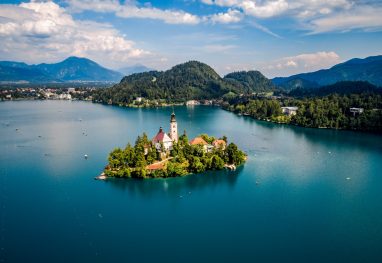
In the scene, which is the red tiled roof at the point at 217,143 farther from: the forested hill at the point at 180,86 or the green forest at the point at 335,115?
the forested hill at the point at 180,86

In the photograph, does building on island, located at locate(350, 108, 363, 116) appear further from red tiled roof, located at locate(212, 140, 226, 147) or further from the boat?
the boat

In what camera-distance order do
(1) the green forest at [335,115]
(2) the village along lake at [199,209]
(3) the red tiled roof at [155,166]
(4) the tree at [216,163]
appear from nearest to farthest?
(2) the village along lake at [199,209] < (3) the red tiled roof at [155,166] < (4) the tree at [216,163] < (1) the green forest at [335,115]

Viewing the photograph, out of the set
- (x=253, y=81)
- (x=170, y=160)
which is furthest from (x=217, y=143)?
(x=253, y=81)

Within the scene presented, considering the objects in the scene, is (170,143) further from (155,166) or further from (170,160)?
(155,166)

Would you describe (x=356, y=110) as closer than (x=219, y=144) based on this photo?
No

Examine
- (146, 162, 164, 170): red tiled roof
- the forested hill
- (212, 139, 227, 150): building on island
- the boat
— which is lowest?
the boat

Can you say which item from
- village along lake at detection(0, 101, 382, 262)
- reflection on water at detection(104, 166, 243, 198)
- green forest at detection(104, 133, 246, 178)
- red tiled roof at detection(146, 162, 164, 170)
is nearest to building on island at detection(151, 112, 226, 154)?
green forest at detection(104, 133, 246, 178)

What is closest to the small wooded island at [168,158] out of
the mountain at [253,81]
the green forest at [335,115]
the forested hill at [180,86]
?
the green forest at [335,115]
